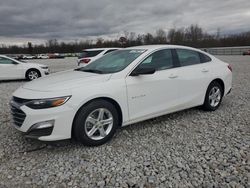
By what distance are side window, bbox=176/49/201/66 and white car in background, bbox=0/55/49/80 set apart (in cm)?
869

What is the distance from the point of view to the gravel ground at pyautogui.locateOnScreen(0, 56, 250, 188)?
2.76m

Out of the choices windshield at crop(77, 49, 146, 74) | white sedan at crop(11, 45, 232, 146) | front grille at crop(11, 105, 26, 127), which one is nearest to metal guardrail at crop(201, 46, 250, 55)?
white sedan at crop(11, 45, 232, 146)

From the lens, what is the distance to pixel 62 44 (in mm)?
74812

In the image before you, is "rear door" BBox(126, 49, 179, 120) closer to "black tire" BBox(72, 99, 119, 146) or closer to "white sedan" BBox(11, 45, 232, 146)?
"white sedan" BBox(11, 45, 232, 146)

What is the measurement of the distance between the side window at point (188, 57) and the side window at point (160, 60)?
0.28m

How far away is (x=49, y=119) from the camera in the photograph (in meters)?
3.17

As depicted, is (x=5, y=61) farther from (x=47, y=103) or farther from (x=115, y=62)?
(x=47, y=103)

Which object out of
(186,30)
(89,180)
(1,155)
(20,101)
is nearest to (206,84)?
(89,180)

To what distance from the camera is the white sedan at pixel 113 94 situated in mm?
3221

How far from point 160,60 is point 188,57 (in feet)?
2.74

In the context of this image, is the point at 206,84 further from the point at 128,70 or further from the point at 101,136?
the point at 101,136

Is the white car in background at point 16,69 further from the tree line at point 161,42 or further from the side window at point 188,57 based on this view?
the tree line at point 161,42

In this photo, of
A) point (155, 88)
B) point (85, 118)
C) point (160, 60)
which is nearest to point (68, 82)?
point (85, 118)

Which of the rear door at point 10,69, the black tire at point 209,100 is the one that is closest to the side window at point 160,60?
the black tire at point 209,100
